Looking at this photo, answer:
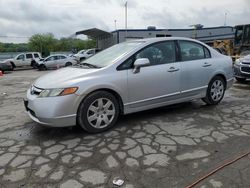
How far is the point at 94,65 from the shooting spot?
16.4 ft

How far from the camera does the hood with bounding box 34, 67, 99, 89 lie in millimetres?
4297

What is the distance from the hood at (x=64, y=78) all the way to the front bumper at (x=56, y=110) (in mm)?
212

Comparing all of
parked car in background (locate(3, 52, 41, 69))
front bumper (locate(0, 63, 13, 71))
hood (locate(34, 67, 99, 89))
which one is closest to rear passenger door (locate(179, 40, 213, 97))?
hood (locate(34, 67, 99, 89))

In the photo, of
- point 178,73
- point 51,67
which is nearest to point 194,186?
point 178,73

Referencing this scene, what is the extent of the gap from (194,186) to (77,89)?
2240 mm

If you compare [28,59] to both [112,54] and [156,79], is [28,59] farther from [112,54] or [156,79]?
[156,79]

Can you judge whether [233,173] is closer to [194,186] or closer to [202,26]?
[194,186]

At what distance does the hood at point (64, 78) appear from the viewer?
4297mm

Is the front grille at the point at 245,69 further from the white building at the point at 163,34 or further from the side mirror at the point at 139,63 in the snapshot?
the white building at the point at 163,34

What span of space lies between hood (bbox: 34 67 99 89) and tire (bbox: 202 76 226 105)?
106 inches

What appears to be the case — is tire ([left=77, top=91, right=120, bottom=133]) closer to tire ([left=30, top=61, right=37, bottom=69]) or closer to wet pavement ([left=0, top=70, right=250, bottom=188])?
wet pavement ([left=0, top=70, right=250, bottom=188])

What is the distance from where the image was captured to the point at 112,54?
5238 millimetres

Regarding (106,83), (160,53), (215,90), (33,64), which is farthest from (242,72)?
(33,64)

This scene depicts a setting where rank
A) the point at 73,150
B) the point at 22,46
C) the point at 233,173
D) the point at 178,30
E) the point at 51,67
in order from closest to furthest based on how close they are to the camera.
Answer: the point at 233,173
the point at 73,150
the point at 51,67
the point at 178,30
the point at 22,46
